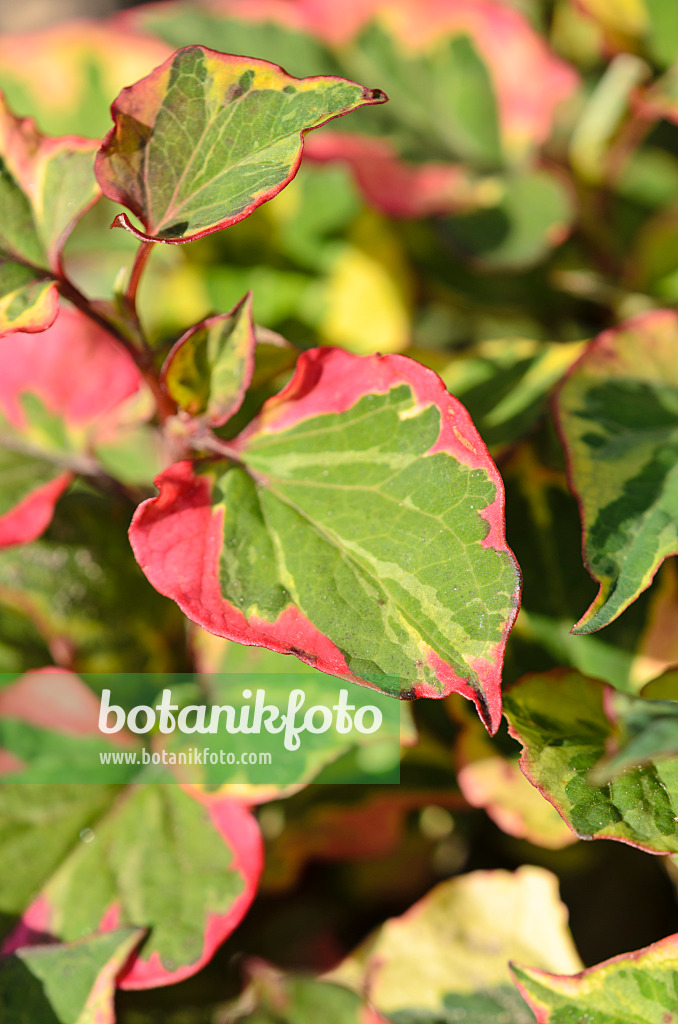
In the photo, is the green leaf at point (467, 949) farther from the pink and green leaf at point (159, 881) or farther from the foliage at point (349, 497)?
the pink and green leaf at point (159, 881)

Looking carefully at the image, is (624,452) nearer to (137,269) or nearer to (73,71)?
(137,269)

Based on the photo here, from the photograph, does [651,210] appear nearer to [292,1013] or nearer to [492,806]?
[492,806]

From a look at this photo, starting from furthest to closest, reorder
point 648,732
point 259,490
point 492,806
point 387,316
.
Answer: point 387,316
point 492,806
point 259,490
point 648,732

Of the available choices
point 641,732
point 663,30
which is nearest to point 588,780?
point 641,732

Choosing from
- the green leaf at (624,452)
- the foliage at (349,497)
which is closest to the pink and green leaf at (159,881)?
the foliage at (349,497)

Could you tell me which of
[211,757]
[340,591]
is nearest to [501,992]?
[211,757]
